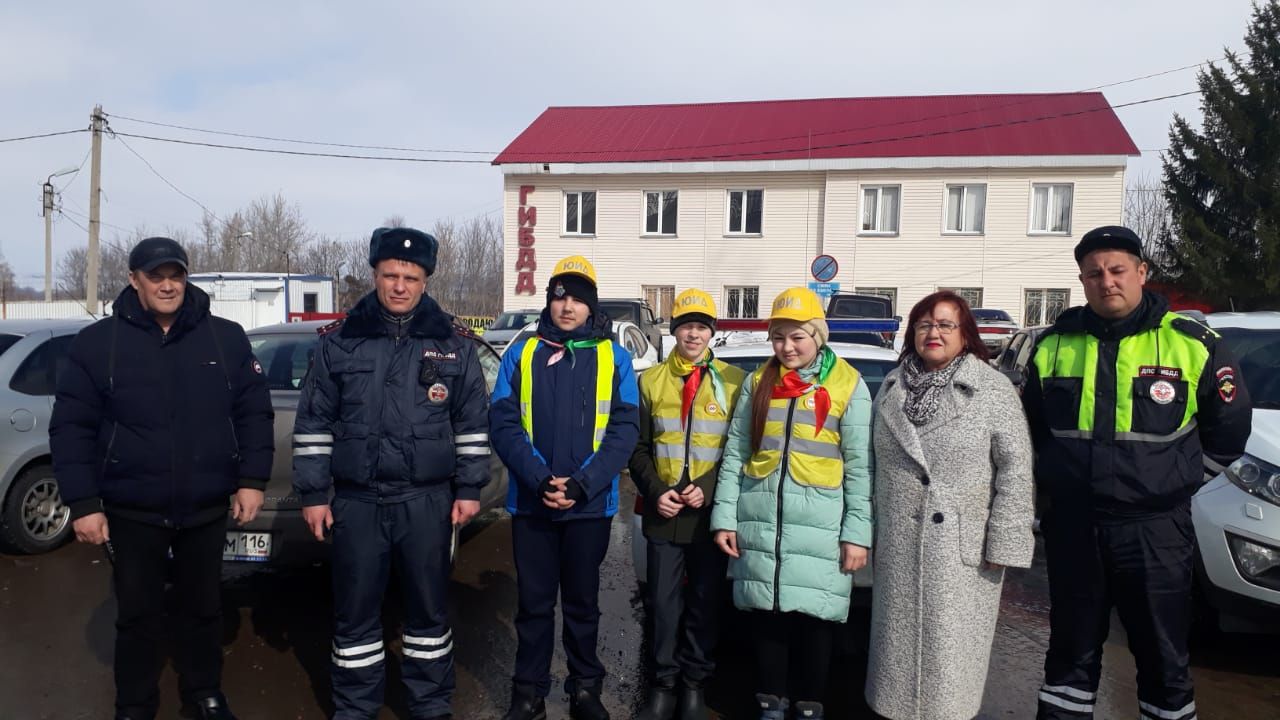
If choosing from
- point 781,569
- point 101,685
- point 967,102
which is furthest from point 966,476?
point 967,102

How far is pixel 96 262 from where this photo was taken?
20.5m

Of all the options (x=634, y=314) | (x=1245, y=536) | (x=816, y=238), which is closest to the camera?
(x=1245, y=536)

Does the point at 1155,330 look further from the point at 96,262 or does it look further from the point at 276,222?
the point at 276,222

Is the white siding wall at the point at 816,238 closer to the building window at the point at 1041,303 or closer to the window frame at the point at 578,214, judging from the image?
the window frame at the point at 578,214

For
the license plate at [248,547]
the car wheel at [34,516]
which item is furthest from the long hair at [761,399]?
the car wheel at [34,516]

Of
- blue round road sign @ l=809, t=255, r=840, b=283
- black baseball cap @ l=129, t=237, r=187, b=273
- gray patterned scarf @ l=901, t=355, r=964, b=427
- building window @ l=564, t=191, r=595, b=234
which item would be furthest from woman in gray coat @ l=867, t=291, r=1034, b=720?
building window @ l=564, t=191, r=595, b=234

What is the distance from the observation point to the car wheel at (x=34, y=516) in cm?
537

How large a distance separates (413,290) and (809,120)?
2372cm

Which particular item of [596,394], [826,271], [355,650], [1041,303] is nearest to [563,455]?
[596,394]

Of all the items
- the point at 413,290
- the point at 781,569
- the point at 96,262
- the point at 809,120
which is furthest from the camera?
the point at 809,120

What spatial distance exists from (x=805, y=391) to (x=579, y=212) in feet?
73.0

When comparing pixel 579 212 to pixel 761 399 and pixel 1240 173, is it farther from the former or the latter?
pixel 761 399

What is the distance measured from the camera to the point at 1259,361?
15.7ft

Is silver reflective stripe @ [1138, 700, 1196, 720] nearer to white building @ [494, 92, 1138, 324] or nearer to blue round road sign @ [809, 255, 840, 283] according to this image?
blue round road sign @ [809, 255, 840, 283]
